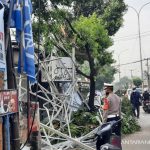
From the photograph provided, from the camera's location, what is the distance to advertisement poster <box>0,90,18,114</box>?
5.40m

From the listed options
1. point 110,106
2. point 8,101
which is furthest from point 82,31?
point 8,101

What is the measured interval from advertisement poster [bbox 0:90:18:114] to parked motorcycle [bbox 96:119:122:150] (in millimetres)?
2402

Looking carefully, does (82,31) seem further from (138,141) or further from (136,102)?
(136,102)

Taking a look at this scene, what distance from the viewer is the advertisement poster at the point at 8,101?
5.40 metres

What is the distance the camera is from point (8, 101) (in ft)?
18.2

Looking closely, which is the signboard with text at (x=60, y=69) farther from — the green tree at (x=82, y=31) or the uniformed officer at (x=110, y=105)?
the uniformed officer at (x=110, y=105)

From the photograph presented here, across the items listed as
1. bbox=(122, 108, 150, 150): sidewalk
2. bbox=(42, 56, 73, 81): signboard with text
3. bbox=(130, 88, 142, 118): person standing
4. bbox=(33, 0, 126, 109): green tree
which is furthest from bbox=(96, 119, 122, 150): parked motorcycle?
bbox=(130, 88, 142, 118): person standing

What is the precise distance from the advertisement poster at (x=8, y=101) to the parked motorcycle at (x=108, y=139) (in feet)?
7.88

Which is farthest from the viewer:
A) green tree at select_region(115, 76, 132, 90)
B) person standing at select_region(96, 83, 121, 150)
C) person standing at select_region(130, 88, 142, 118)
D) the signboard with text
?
green tree at select_region(115, 76, 132, 90)

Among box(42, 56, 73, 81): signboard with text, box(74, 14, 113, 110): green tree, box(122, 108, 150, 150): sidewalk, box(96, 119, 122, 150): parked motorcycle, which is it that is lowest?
box(122, 108, 150, 150): sidewalk

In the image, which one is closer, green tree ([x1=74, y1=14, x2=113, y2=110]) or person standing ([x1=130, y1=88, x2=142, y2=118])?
green tree ([x1=74, y1=14, x2=113, y2=110])

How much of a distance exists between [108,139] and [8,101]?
2938 millimetres

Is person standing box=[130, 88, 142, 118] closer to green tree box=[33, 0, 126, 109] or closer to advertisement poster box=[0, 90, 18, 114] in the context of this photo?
green tree box=[33, 0, 126, 109]

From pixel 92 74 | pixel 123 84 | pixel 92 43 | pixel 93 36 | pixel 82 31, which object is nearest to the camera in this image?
pixel 82 31
